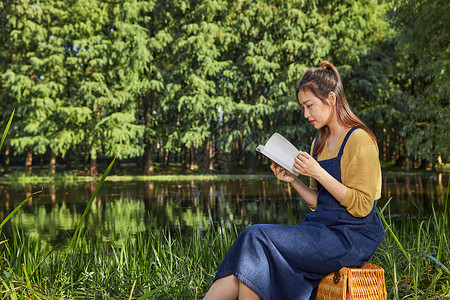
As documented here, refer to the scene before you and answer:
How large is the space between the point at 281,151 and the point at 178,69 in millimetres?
21692

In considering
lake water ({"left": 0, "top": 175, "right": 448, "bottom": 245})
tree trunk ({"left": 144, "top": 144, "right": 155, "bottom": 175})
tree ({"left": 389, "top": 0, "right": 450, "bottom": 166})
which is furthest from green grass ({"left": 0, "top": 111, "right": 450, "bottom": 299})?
tree trunk ({"left": 144, "top": 144, "right": 155, "bottom": 175})

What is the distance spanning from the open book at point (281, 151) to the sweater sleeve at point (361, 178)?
0.29 meters

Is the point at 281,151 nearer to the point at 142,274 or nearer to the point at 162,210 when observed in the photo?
the point at 142,274

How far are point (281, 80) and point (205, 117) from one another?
4.27m

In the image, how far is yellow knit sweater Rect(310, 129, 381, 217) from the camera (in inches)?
90.8

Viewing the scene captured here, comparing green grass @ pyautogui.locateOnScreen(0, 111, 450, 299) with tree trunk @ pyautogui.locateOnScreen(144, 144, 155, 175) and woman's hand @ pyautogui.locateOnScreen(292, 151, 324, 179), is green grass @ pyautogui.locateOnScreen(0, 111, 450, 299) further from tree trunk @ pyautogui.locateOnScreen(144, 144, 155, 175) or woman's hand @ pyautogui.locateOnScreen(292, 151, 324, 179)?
tree trunk @ pyautogui.locateOnScreen(144, 144, 155, 175)

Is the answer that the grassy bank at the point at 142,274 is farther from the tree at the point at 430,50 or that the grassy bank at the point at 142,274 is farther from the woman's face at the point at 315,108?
the tree at the point at 430,50

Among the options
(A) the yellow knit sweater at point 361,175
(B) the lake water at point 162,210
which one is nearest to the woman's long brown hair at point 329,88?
(A) the yellow knit sweater at point 361,175

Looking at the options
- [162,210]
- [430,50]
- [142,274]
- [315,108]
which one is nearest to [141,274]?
[142,274]

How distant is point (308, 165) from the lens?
7.59ft

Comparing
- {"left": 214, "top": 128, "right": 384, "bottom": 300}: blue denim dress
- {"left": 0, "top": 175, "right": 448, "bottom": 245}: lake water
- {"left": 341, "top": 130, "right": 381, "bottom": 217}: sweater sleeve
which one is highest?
{"left": 341, "top": 130, "right": 381, "bottom": 217}: sweater sleeve

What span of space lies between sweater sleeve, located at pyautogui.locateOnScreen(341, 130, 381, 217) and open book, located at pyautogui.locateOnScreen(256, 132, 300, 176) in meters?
0.29

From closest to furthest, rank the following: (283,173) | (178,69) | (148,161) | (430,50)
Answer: (283,173) < (430,50) < (178,69) < (148,161)

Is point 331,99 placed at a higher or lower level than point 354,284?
higher
